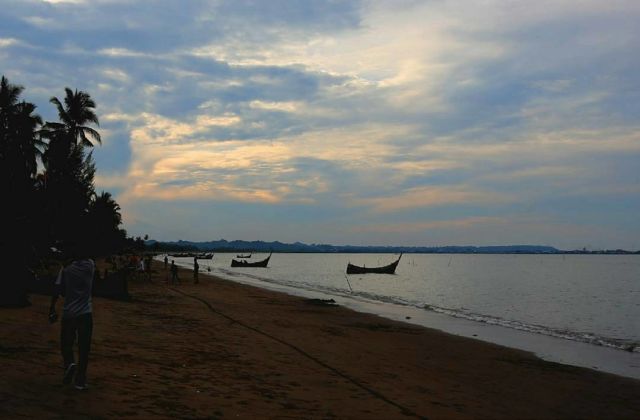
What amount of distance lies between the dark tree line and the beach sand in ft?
5.36

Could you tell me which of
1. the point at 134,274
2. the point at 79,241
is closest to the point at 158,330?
the point at 79,241

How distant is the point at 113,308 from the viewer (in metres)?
18.8

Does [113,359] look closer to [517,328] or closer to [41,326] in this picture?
[41,326]

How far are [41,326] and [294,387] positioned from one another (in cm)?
694

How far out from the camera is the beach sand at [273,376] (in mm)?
7605

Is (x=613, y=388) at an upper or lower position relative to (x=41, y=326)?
lower

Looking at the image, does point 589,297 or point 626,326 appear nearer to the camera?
point 626,326

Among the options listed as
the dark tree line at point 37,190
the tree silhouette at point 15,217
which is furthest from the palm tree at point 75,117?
the tree silhouette at point 15,217

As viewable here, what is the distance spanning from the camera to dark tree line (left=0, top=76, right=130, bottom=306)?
15.1 m

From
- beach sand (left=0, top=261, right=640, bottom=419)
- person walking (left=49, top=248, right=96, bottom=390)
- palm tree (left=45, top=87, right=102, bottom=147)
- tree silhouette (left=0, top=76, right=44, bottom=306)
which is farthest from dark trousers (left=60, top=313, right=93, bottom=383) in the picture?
palm tree (left=45, top=87, right=102, bottom=147)

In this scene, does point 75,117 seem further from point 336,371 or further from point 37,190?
point 336,371

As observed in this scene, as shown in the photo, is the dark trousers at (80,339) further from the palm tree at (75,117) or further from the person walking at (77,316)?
the palm tree at (75,117)

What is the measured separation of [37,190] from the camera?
84.0 ft

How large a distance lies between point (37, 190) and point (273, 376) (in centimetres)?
2038
